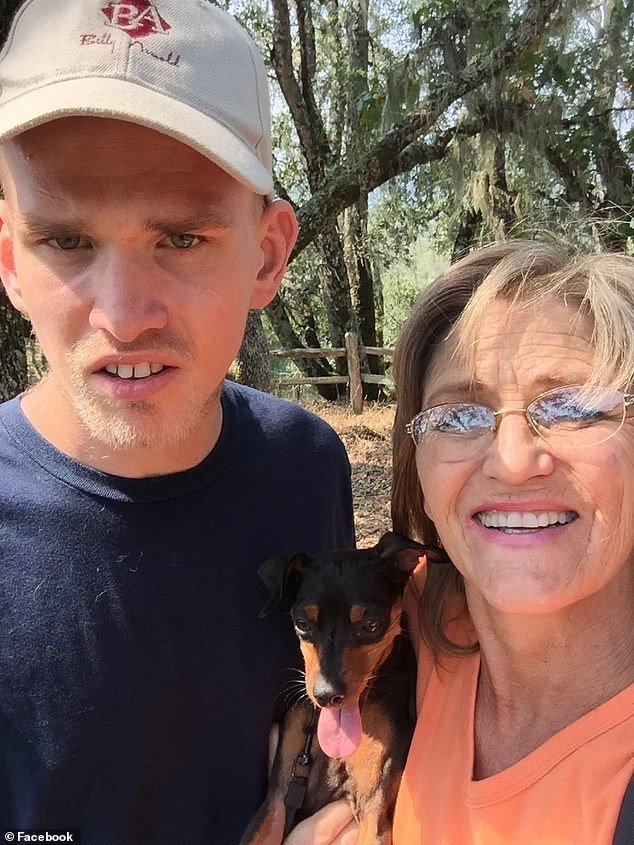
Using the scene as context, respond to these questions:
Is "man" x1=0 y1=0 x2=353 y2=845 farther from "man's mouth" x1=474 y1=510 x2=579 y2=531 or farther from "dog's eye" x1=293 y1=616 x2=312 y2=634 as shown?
"man's mouth" x1=474 y1=510 x2=579 y2=531

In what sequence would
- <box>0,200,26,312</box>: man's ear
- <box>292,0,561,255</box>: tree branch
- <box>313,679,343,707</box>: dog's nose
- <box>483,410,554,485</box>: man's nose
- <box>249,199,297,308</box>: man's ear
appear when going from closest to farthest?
<box>483,410,554,485</box>: man's nose < <box>0,200,26,312</box>: man's ear < <box>249,199,297,308</box>: man's ear < <box>313,679,343,707</box>: dog's nose < <box>292,0,561,255</box>: tree branch

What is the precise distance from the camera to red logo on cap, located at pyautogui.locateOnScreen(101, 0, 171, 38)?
1.49m

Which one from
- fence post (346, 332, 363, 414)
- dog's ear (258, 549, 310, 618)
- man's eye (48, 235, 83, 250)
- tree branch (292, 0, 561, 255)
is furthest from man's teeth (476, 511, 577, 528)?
fence post (346, 332, 363, 414)

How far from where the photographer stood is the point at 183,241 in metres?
1.57

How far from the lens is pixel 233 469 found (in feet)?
6.36

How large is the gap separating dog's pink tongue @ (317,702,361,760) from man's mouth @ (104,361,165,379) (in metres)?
1.27

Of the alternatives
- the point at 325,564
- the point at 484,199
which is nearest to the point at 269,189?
the point at 325,564

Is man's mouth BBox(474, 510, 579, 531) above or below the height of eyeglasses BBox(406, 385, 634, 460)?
below

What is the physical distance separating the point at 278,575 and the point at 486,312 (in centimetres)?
87

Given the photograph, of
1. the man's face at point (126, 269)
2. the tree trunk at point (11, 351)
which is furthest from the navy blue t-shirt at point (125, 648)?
the tree trunk at point (11, 351)

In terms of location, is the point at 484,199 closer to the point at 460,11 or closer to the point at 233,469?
the point at 460,11

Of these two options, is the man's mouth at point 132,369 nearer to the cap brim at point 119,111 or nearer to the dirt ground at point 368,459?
the cap brim at point 119,111

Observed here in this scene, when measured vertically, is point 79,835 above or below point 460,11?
below

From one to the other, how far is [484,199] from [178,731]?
33.5ft
